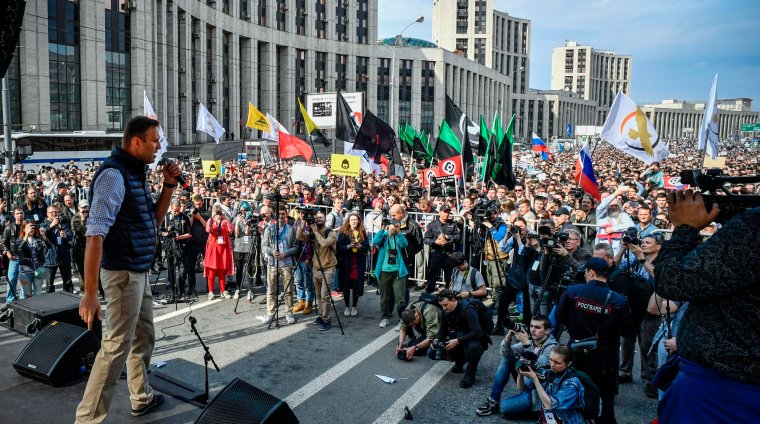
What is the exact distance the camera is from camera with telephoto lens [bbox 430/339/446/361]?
7.83m

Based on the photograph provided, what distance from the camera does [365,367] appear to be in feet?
26.8

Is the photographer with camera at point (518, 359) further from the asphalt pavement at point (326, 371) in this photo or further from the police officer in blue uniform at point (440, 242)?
the police officer in blue uniform at point (440, 242)


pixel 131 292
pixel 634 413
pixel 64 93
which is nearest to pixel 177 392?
pixel 131 292

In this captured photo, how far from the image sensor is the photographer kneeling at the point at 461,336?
7.63 m

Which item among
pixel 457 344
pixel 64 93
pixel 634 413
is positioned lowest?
pixel 634 413

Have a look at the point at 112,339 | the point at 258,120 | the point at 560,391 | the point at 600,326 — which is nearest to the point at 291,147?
the point at 258,120

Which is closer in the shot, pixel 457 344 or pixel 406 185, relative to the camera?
pixel 457 344

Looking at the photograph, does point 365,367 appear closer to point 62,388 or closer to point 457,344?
point 457,344

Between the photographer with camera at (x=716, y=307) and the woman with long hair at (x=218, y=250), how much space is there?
1019 centimetres

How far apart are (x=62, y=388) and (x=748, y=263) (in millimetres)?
5174

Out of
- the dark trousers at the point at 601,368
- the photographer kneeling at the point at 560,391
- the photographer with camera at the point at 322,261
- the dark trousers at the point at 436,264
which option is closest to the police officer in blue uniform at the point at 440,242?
the dark trousers at the point at 436,264

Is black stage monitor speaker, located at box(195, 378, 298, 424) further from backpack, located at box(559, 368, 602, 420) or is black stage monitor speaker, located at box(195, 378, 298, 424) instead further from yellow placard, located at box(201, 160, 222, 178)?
yellow placard, located at box(201, 160, 222, 178)

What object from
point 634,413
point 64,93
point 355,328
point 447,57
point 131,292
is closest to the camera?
point 131,292

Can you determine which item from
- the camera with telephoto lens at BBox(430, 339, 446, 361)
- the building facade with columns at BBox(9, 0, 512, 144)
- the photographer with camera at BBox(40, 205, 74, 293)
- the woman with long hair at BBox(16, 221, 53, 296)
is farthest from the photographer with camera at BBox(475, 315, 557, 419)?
the building facade with columns at BBox(9, 0, 512, 144)
